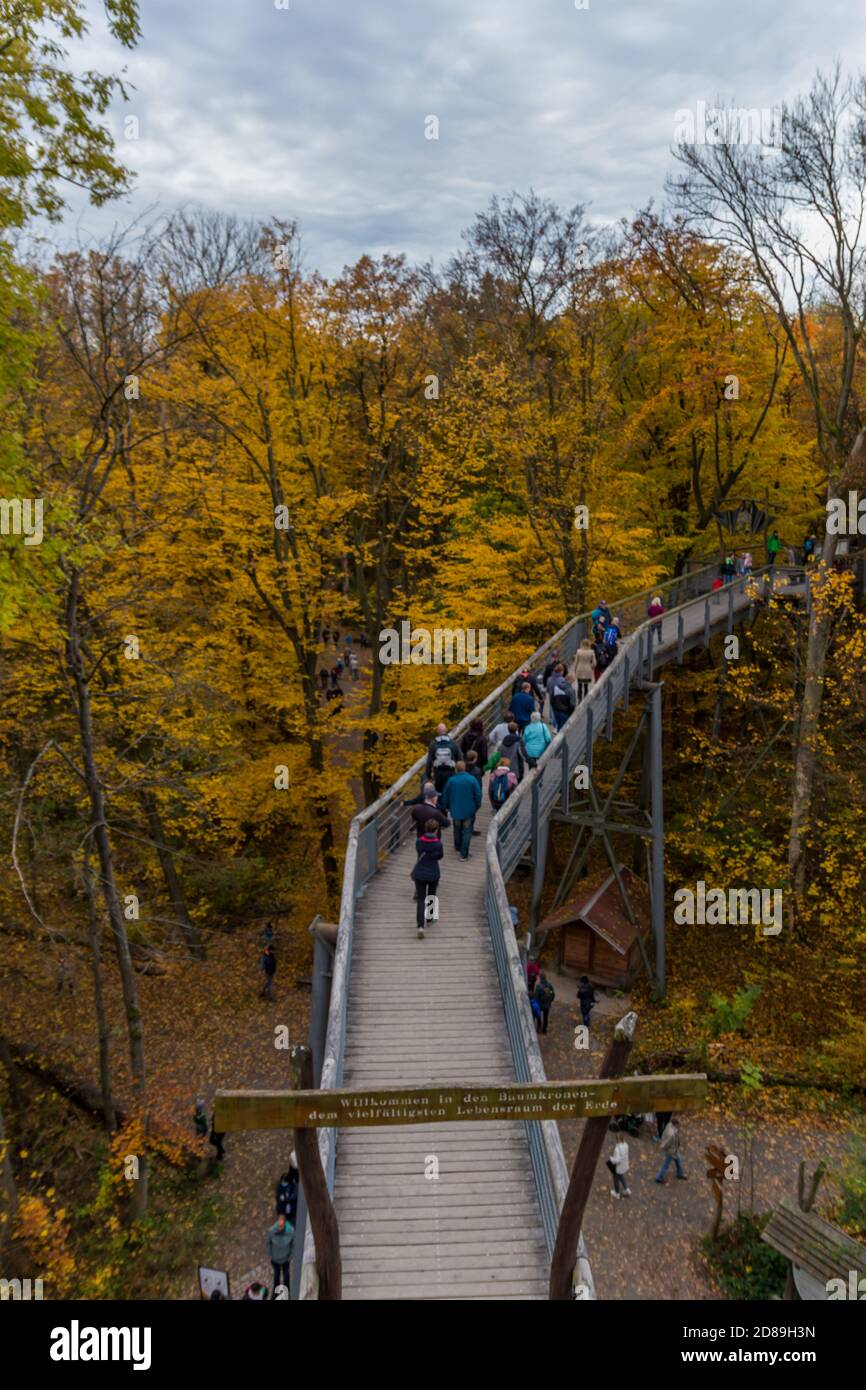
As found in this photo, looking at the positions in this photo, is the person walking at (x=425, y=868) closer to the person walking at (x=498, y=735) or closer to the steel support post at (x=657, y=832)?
the person walking at (x=498, y=735)

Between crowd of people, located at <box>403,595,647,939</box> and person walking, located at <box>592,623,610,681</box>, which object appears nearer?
crowd of people, located at <box>403,595,647,939</box>

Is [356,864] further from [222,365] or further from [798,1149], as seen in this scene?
[222,365]

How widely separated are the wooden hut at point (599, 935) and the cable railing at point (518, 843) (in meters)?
4.29

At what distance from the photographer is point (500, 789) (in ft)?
37.5

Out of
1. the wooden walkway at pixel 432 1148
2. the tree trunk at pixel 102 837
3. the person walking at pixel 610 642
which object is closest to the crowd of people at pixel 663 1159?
the wooden walkway at pixel 432 1148

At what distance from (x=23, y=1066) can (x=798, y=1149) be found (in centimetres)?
1342

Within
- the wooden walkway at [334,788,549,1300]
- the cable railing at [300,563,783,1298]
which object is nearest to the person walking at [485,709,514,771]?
the cable railing at [300,563,783,1298]

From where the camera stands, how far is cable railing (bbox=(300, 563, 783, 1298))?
244 inches

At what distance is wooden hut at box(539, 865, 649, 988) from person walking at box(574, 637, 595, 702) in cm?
541

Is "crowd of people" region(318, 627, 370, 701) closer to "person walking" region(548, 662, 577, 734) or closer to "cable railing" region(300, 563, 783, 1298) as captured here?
"cable railing" region(300, 563, 783, 1298)

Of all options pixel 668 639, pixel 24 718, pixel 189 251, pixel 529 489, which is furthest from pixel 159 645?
pixel 189 251

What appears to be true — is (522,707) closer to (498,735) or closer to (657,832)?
(498,735)

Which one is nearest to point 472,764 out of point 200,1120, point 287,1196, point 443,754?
point 443,754
